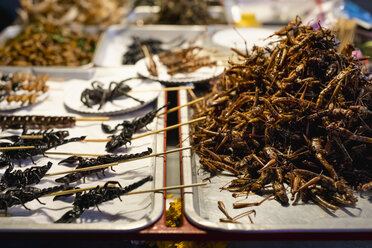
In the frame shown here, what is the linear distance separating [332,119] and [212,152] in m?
0.87

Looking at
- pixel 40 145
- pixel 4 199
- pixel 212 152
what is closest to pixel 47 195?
pixel 4 199

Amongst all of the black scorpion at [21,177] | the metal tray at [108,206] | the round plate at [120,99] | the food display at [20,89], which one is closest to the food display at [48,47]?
the food display at [20,89]

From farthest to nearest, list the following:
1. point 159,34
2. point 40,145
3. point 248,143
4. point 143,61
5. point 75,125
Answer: point 159,34 < point 143,61 < point 75,125 < point 40,145 < point 248,143

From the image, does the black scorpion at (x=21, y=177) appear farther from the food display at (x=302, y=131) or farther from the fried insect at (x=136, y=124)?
the food display at (x=302, y=131)

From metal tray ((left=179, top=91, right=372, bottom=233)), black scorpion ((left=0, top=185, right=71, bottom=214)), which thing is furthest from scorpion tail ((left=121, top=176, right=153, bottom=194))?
black scorpion ((left=0, top=185, right=71, bottom=214))

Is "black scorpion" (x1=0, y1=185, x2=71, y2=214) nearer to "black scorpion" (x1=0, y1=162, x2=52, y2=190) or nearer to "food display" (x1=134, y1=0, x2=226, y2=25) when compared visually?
→ "black scorpion" (x1=0, y1=162, x2=52, y2=190)

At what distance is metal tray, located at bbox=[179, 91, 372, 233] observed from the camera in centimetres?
175

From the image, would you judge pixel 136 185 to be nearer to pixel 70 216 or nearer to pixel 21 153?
pixel 70 216

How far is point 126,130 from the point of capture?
264 centimetres

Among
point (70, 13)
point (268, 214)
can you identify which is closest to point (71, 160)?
point (268, 214)

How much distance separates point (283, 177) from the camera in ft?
7.01

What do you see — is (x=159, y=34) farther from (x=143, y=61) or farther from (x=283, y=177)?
(x=283, y=177)

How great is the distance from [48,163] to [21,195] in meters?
0.33

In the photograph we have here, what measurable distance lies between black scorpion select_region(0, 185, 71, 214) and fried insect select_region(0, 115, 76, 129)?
37.5 inches
